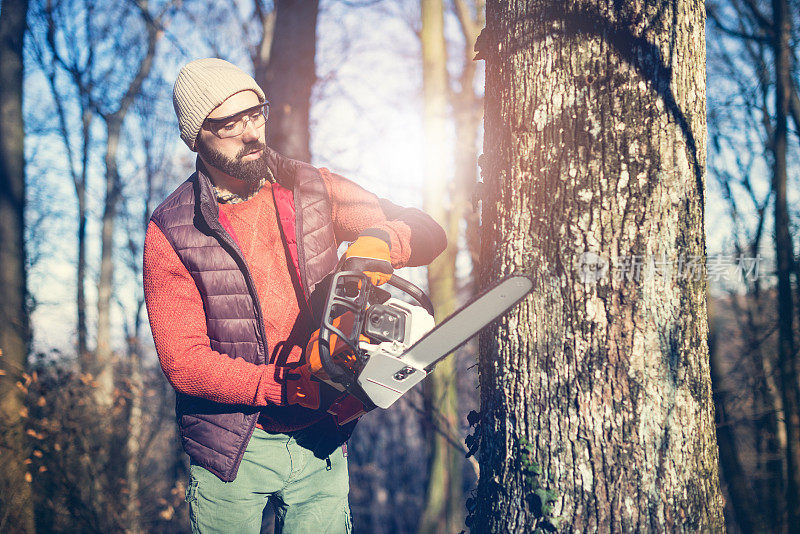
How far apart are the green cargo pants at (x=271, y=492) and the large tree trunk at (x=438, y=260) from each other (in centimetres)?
396

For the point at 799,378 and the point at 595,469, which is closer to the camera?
the point at 595,469

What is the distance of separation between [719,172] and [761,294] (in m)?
2.08

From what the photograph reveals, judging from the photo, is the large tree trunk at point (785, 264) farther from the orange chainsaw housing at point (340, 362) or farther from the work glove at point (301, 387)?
the work glove at point (301, 387)

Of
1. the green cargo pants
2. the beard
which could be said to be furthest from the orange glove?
the beard

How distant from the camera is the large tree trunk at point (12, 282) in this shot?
13.5ft

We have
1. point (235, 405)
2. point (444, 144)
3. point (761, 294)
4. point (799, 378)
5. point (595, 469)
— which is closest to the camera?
point (595, 469)

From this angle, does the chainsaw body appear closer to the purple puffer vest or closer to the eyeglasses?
the purple puffer vest

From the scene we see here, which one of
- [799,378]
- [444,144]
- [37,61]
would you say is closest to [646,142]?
[444,144]

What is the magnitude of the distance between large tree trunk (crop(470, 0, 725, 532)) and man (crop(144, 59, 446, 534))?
617mm

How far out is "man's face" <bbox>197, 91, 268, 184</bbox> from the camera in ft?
6.23

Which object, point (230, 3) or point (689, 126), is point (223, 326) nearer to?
point (689, 126)

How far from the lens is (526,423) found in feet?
4.99

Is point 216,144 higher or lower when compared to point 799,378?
higher

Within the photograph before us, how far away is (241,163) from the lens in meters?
1.91
